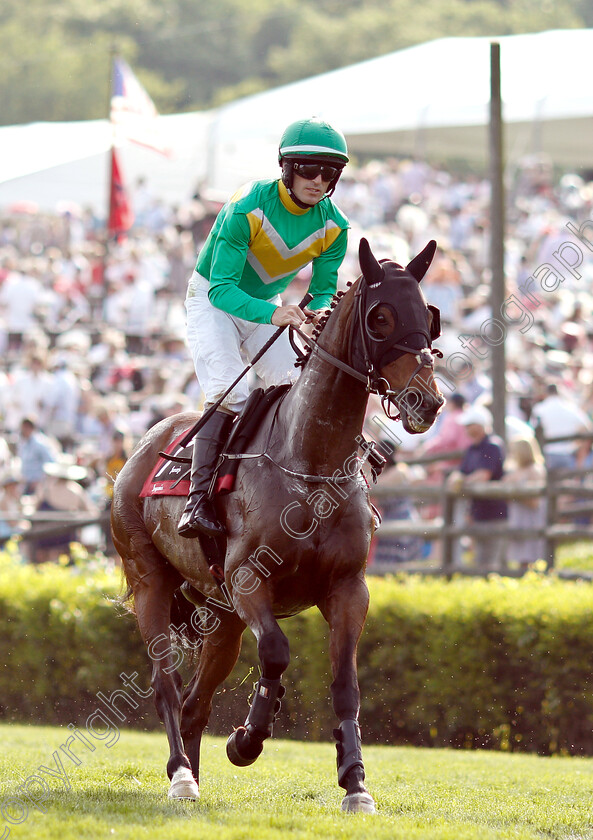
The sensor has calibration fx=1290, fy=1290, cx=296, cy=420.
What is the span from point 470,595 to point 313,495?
3876mm

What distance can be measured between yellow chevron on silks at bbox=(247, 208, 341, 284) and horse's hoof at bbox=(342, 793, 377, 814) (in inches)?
95.0

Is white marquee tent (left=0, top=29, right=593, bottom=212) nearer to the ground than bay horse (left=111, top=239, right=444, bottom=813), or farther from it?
farther from it

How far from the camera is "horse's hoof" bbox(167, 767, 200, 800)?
5707mm

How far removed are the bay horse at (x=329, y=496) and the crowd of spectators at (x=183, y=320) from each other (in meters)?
4.15

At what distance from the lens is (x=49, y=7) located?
77750 mm

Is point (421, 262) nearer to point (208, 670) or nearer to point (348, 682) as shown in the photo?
point (348, 682)

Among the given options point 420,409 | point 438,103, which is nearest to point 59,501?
point 438,103

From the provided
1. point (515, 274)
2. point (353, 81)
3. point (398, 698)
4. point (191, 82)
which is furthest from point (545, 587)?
point (191, 82)

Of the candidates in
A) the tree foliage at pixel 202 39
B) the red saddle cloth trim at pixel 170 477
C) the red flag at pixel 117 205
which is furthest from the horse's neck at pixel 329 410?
the tree foliage at pixel 202 39

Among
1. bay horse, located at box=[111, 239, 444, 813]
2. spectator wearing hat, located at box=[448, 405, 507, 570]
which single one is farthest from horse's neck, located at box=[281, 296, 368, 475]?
spectator wearing hat, located at box=[448, 405, 507, 570]

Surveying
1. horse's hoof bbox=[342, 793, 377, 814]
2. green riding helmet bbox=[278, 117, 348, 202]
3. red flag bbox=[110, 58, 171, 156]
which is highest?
red flag bbox=[110, 58, 171, 156]

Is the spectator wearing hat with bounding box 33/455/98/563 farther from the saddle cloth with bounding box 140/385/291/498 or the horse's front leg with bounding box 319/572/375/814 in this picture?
the horse's front leg with bounding box 319/572/375/814

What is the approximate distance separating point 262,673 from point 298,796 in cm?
92

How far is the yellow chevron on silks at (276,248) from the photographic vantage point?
19.3 ft
